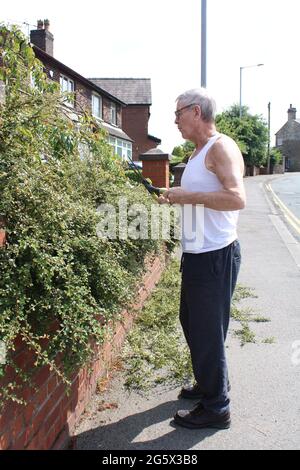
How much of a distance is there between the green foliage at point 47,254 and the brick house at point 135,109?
38.1 meters

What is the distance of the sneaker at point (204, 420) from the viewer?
Answer: 2809 mm

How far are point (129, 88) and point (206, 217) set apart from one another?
41264mm

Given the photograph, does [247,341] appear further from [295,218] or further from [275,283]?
[295,218]

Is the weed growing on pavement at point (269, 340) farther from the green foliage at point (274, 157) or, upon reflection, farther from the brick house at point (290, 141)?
the brick house at point (290, 141)

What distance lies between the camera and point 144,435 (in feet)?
8.97

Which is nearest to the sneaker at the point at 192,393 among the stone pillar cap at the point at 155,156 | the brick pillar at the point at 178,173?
the stone pillar cap at the point at 155,156

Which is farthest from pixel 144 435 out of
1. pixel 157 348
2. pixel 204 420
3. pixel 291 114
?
pixel 291 114

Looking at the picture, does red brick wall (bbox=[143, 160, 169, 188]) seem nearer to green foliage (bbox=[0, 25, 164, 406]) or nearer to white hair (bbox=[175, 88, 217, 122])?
green foliage (bbox=[0, 25, 164, 406])

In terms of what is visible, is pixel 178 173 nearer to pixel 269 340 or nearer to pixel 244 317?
pixel 244 317

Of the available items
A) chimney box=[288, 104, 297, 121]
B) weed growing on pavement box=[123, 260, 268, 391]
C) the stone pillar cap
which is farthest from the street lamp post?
chimney box=[288, 104, 297, 121]

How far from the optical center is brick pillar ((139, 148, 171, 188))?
740 centimetres

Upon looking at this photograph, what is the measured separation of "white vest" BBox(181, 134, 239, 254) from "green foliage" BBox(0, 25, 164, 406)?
506 mm

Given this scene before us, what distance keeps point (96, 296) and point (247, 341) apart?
2026mm

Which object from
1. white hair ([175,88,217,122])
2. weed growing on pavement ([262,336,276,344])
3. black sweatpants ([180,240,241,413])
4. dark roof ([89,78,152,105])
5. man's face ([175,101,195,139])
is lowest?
weed growing on pavement ([262,336,276,344])
